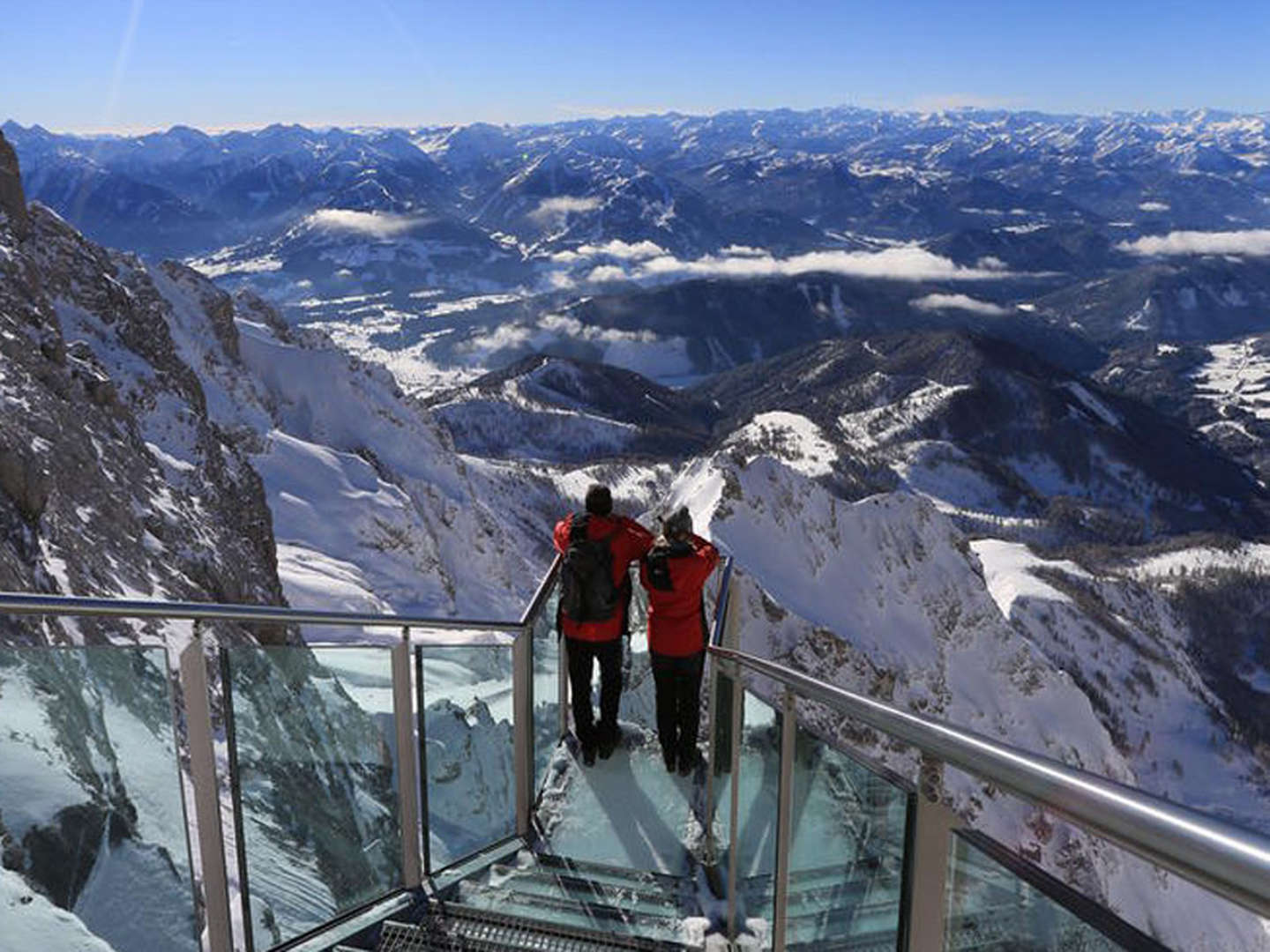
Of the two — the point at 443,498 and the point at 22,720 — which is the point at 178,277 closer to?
the point at 443,498

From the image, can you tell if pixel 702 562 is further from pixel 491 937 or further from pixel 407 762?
pixel 491 937

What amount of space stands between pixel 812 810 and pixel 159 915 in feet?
9.18

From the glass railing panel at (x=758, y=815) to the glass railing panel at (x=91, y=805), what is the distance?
2.64 m

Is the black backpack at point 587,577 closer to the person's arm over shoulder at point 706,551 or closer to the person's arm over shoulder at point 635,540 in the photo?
the person's arm over shoulder at point 635,540

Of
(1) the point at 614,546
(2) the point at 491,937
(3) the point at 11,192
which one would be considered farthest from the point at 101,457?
(3) the point at 11,192

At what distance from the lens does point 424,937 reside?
5012 mm

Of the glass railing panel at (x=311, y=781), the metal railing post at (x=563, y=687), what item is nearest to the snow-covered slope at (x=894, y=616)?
the metal railing post at (x=563, y=687)

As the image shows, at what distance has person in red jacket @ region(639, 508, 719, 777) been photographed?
6875 mm

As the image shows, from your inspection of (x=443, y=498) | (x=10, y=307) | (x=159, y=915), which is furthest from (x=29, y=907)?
(x=443, y=498)

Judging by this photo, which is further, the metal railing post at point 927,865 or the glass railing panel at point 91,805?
the glass railing panel at point 91,805

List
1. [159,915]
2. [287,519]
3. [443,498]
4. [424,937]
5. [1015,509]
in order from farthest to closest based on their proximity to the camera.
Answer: [1015,509] < [443,498] < [287,519] < [424,937] < [159,915]

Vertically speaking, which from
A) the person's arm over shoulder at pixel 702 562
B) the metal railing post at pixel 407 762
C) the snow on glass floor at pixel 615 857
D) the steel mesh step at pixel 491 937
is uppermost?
the person's arm over shoulder at pixel 702 562

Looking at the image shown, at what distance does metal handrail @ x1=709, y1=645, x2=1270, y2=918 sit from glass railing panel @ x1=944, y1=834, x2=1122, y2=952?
0.29 metres

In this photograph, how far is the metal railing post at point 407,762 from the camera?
219 inches
